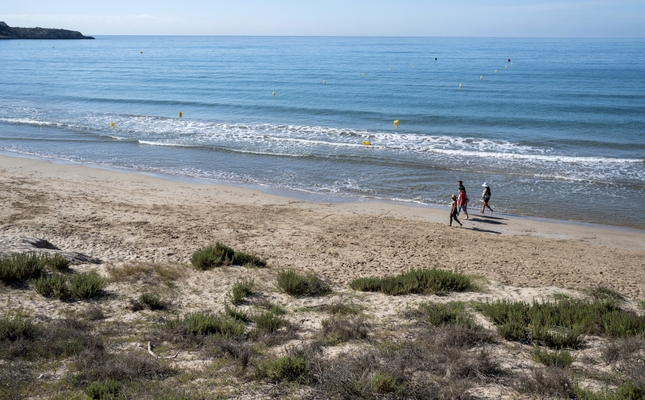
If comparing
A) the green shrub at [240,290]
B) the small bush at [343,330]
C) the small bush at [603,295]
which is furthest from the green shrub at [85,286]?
the small bush at [603,295]

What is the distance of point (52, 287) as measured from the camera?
7.87 meters

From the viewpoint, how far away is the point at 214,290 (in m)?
8.86

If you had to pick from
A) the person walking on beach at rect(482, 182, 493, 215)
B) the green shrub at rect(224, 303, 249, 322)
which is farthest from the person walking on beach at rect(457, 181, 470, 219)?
the green shrub at rect(224, 303, 249, 322)

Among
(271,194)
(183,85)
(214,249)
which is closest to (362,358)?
(214,249)

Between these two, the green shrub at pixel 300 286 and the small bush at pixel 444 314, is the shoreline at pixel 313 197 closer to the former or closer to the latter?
the green shrub at pixel 300 286

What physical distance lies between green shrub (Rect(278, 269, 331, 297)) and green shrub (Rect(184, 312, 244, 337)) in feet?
5.69

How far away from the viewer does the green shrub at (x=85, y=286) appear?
7887mm

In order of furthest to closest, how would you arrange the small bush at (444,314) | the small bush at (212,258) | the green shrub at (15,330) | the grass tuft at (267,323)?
the small bush at (212,258), the small bush at (444,314), the grass tuft at (267,323), the green shrub at (15,330)

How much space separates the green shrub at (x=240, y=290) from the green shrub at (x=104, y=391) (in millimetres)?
3070

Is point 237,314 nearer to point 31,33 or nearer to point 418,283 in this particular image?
point 418,283

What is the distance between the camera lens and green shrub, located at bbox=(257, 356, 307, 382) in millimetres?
5602

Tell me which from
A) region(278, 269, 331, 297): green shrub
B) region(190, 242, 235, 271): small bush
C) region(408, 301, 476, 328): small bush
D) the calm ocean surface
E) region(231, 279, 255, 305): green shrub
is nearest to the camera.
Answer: region(408, 301, 476, 328): small bush

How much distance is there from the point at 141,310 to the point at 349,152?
17689 mm

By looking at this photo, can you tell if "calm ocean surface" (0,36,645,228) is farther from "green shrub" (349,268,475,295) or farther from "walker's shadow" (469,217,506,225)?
"green shrub" (349,268,475,295)
